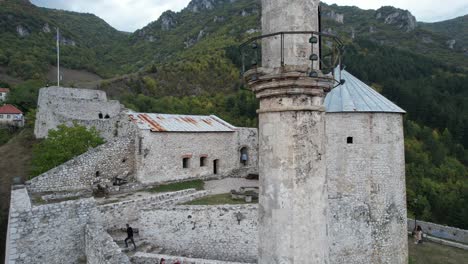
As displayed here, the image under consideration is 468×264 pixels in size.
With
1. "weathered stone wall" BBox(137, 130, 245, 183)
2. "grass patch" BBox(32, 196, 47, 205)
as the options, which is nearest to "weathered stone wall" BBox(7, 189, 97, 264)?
"grass patch" BBox(32, 196, 47, 205)

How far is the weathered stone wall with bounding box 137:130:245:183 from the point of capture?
1585cm

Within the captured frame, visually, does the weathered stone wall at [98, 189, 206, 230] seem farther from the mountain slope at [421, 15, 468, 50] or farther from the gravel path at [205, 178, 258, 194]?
the mountain slope at [421, 15, 468, 50]

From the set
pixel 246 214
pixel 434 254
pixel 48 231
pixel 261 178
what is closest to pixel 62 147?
pixel 48 231

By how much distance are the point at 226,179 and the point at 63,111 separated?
41.7 feet

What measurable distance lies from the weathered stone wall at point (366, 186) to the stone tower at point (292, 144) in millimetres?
6368

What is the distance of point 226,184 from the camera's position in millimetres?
17219

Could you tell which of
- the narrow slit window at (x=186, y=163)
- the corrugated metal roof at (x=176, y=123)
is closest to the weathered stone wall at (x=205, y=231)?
the corrugated metal roof at (x=176, y=123)

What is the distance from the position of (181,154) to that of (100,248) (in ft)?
28.9

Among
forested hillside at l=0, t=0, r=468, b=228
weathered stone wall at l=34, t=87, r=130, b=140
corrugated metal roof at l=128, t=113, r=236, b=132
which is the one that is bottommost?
corrugated metal roof at l=128, t=113, r=236, b=132

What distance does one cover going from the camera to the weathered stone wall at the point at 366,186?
9625 mm

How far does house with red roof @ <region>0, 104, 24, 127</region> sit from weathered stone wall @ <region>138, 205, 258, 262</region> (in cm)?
3094

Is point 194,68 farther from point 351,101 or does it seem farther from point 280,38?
point 280,38

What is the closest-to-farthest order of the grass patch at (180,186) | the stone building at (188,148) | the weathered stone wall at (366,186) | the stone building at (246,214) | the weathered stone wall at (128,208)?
the stone building at (246,214), the weathered stone wall at (366,186), the weathered stone wall at (128,208), the grass patch at (180,186), the stone building at (188,148)

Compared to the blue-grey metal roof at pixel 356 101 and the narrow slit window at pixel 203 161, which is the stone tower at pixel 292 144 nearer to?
the blue-grey metal roof at pixel 356 101
